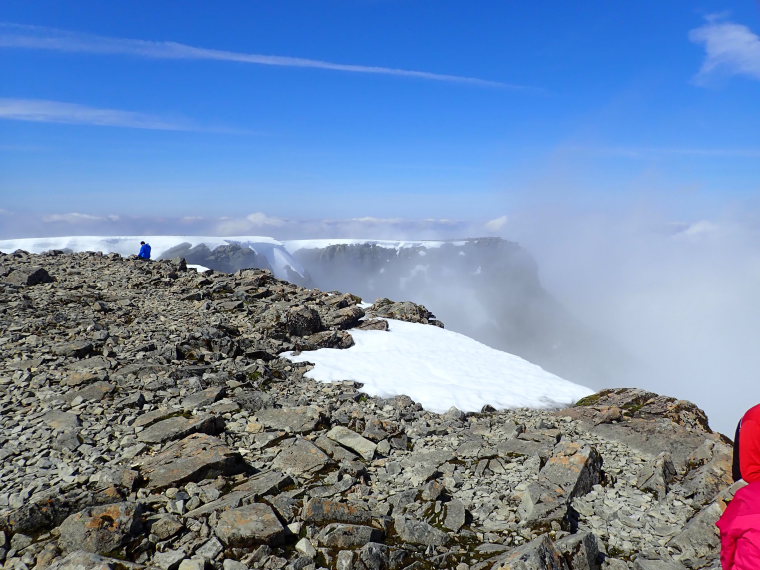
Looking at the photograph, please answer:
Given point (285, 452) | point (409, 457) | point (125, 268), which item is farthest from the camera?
point (125, 268)

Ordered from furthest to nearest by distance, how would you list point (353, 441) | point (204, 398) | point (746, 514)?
1. point (204, 398)
2. point (353, 441)
3. point (746, 514)

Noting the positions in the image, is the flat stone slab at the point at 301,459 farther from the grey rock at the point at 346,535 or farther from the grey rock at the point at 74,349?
the grey rock at the point at 74,349

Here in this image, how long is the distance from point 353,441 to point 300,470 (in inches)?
70.4

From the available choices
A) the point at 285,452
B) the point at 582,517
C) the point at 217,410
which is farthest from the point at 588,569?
the point at 217,410

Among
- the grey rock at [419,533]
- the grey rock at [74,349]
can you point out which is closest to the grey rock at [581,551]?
the grey rock at [419,533]

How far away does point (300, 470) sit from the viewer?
28.4ft

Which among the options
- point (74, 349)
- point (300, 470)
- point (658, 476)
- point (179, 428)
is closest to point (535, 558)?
point (658, 476)

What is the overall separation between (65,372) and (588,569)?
44.2 ft

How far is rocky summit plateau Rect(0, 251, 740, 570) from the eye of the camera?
6.15m

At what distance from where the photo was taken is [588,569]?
5.96 m

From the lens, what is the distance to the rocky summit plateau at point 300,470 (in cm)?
615

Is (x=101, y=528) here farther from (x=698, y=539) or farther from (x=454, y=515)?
(x=698, y=539)

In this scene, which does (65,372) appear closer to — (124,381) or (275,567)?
(124,381)

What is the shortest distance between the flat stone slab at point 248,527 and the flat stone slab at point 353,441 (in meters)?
3.37
